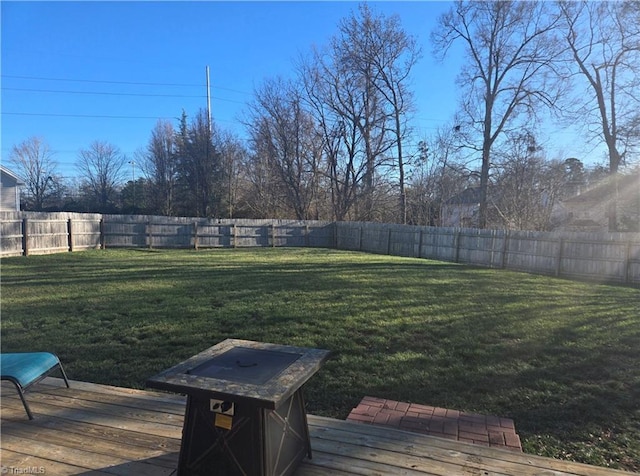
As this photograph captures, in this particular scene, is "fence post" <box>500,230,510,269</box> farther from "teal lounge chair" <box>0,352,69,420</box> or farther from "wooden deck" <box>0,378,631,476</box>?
"teal lounge chair" <box>0,352,69,420</box>

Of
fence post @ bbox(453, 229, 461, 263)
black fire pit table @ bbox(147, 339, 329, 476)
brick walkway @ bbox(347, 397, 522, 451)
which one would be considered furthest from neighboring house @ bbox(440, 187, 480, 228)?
black fire pit table @ bbox(147, 339, 329, 476)

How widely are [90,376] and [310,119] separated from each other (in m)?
29.4

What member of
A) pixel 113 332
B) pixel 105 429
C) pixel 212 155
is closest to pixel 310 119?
pixel 212 155

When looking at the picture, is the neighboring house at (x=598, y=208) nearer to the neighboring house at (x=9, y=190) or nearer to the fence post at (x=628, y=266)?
the fence post at (x=628, y=266)

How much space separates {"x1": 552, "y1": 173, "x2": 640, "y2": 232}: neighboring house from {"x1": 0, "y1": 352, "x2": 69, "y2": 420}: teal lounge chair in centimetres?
2515

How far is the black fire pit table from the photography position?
183cm

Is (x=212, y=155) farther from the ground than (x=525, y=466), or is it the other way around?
(x=212, y=155)

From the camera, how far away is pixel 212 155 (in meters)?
35.3

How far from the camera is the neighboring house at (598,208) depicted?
2188 centimetres

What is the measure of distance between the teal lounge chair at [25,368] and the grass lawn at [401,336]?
2.92 ft

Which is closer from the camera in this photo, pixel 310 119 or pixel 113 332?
pixel 113 332

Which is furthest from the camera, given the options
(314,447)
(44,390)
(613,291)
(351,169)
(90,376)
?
(351,169)

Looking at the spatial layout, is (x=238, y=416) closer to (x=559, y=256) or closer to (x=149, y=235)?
(x=559, y=256)

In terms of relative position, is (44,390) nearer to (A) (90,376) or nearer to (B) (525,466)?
(A) (90,376)
